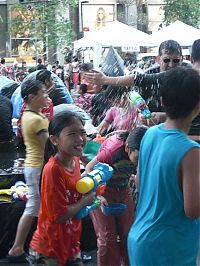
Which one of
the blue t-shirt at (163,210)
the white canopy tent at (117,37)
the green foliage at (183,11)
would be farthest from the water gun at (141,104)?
the white canopy tent at (117,37)

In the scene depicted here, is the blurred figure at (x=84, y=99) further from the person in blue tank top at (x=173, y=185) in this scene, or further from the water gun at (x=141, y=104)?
the person in blue tank top at (x=173, y=185)

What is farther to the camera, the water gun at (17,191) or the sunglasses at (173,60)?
the water gun at (17,191)

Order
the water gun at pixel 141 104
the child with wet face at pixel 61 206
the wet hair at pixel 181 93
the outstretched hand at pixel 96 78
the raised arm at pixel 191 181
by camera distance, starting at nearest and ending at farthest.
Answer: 1. the raised arm at pixel 191 181
2. the wet hair at pixel 181 93
3. the child with wet face at pixel 61 206
4. the outstretched hand at pixel 96 78
5. the water gun at pixel 141 104

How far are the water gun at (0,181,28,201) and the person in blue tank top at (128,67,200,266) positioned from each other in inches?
101

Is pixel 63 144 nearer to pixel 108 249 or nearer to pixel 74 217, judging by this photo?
pixel 74 217

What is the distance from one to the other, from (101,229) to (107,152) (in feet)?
1.85

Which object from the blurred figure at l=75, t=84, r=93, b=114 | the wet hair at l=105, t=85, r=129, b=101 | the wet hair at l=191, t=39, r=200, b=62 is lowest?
the blurred figure at l=75, t=84, r=93, b=114

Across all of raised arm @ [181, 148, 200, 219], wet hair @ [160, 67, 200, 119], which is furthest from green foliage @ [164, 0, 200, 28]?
raised arm @ [181, 148, 200, 219]

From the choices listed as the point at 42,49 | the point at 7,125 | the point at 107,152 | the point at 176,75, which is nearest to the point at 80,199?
the point at 107,152

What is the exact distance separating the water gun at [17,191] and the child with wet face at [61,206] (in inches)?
65.5

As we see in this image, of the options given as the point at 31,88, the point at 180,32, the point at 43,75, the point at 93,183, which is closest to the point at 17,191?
the point at 31,88

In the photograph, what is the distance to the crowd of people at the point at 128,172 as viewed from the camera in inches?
→ 96.1

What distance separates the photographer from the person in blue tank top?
7.79 ft

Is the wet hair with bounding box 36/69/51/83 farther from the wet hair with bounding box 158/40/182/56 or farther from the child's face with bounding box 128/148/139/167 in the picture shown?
the child's face with bounding box 128/148/139/167
